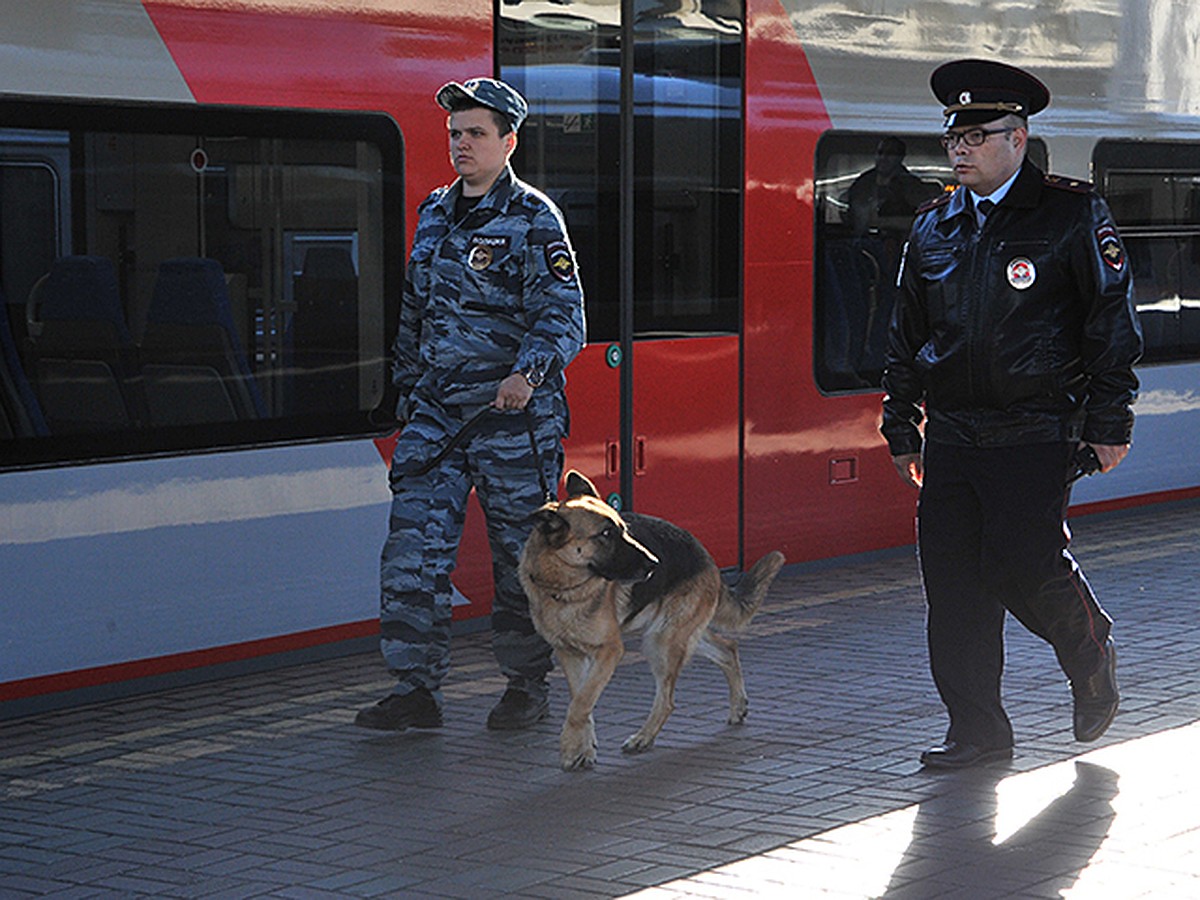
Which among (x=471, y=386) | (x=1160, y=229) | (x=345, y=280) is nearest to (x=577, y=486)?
(x=471, y=386)

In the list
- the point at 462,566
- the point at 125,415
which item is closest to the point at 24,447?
the point at 125,415

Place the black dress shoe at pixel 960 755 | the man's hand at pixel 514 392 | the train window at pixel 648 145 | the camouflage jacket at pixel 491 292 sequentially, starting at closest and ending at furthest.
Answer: the black dress shoe at pixel 960 755
the man's hand at pixel 514 392
the camouflage jacket at pixel 491 292
the train window at pixel 648 145

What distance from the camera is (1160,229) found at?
13078 millimetres

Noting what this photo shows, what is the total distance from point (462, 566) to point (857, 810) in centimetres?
304

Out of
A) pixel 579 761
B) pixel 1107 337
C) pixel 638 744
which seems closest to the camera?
pixel 1107 337

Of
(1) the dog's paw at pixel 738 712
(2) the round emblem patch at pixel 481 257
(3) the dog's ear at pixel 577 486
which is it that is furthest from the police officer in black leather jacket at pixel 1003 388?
(2) the round emblem patch at pixel 481 257

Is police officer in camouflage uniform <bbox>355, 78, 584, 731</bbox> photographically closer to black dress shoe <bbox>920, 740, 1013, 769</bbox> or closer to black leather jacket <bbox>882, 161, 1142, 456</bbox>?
black leather jacket <bbox>882, 161, 1142, 456</bbox>

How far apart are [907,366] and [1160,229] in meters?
6.84

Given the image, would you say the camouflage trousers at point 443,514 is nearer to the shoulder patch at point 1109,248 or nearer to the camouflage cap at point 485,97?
the camouflage cap at point 485,97

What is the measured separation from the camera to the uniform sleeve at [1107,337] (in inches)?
250

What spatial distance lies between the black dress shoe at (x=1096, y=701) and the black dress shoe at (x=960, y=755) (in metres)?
0.25

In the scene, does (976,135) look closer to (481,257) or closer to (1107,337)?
(1107,337)

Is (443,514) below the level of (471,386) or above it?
below

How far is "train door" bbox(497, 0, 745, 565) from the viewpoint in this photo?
30.1ft
